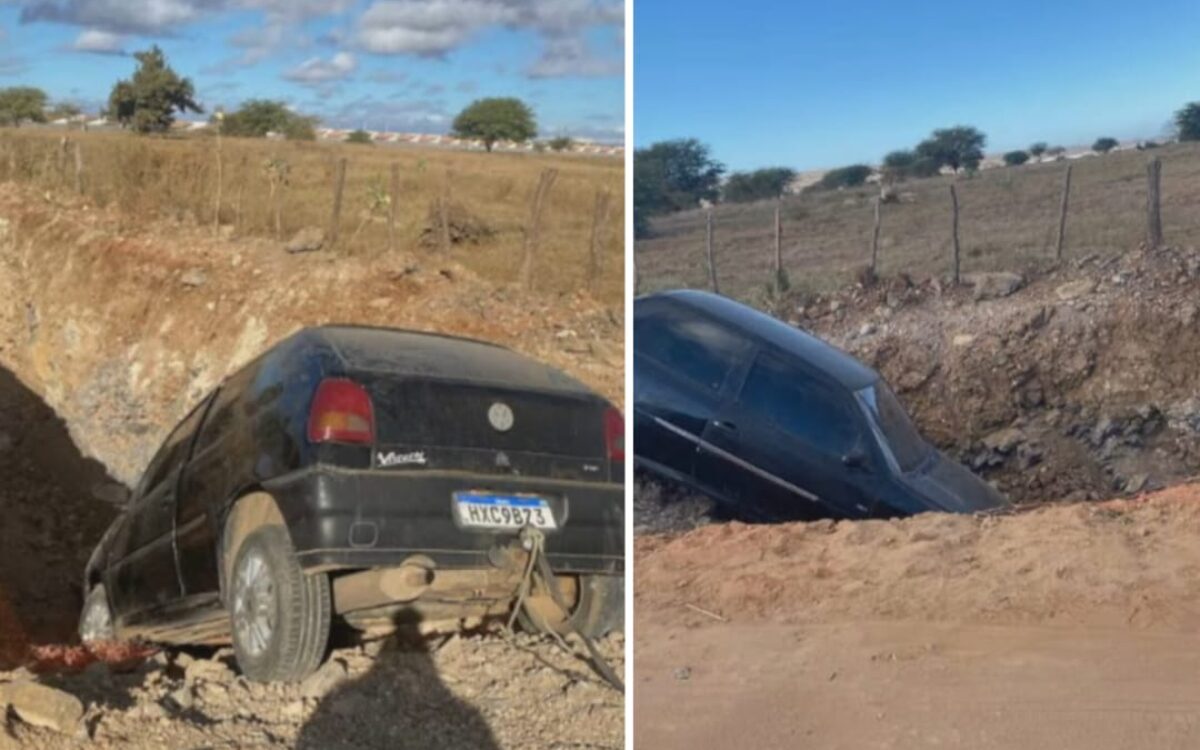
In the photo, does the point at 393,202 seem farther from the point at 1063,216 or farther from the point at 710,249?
the point at 1063,216

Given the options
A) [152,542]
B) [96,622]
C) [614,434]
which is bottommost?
[96,622]

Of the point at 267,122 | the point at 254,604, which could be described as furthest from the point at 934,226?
the point at 267,122

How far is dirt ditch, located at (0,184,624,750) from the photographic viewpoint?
10.5ft

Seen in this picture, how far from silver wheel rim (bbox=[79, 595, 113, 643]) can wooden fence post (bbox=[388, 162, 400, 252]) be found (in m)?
1.37

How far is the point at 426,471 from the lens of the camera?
2971 mm

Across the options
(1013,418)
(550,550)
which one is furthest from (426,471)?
(1013,418)

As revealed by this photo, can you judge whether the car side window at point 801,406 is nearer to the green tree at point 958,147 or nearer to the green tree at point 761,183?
the green tree at point 761,183

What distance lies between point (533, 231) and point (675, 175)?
137cm

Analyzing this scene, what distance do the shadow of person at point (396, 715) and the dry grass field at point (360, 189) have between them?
0.90 m

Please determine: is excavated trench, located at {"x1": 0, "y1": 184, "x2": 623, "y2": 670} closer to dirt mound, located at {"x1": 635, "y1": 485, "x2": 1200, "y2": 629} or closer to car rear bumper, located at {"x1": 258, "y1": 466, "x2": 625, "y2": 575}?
car rear bumper, located at {"x1": 258, "y1": 466, "x2": 625, "y2": 575}

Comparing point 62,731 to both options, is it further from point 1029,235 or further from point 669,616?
point 1029,235

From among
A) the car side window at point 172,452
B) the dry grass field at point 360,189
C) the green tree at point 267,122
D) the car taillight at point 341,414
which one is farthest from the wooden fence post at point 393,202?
the car taillight at point 341,414

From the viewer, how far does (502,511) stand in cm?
303

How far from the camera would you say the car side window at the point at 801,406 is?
2209mm
